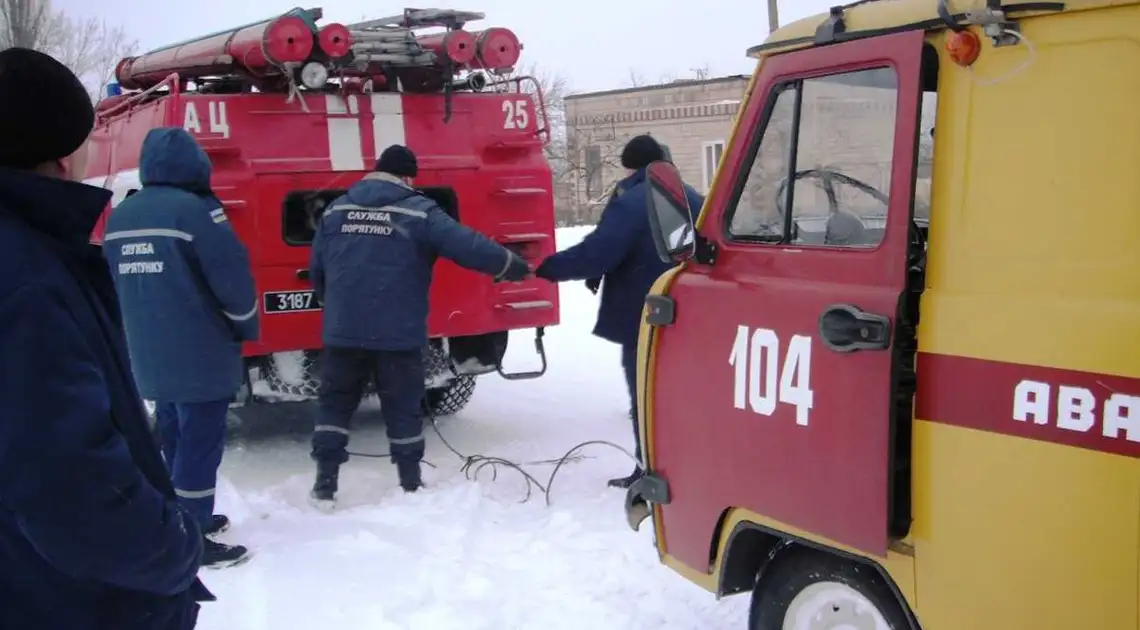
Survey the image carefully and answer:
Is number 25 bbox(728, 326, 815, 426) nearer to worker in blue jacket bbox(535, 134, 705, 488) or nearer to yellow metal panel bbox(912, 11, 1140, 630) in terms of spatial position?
yellow metal panel bbox(912, 11, 1140, 630)

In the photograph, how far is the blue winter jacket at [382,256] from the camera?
207 inches

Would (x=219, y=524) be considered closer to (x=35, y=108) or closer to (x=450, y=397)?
(x=450, y=397)

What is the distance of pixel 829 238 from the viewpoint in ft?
9.39

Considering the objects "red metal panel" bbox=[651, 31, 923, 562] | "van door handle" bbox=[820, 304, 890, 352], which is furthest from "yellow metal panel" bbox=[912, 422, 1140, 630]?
"van door handle" bbox=[820, 304, 890, 352]

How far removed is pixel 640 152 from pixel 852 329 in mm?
3082

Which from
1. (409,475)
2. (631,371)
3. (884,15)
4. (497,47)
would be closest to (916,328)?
(884,15)

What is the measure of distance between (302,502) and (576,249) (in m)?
2.07

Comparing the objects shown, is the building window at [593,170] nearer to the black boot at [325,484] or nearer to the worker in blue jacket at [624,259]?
the worker in blue jacket at [624,259]

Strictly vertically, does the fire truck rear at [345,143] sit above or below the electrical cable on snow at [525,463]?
above

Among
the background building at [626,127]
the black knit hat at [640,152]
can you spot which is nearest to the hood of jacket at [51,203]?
the black knit hat at [640,152]

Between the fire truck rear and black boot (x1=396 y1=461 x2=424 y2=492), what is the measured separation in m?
1.08

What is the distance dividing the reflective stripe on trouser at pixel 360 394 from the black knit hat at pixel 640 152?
155 cm

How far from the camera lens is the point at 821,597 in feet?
9.62

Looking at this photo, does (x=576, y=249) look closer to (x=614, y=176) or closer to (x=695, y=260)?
(x=695, y=260)
